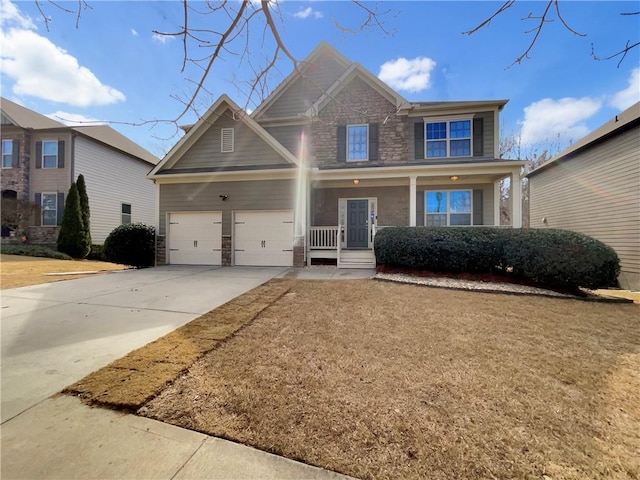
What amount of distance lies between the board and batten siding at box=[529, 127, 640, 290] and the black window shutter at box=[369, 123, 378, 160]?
26.7 feet

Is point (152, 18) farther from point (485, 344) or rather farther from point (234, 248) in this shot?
point (234, 248)

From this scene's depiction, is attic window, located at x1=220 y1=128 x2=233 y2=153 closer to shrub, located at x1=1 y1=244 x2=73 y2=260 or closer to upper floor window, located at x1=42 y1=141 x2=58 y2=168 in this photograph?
shrub, located at x1=1 y1=244 x2=73 y2=260

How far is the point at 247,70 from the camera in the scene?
14.1 feet

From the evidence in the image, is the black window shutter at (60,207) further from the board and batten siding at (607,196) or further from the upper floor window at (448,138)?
the board and batten siding at (607,196)

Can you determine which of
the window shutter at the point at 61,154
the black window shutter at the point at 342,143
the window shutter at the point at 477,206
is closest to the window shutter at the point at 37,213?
the window shutter at the point at 61,154

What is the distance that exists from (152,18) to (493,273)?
9337 millimetres

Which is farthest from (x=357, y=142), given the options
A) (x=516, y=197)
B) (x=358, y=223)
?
(x=516, y=197)

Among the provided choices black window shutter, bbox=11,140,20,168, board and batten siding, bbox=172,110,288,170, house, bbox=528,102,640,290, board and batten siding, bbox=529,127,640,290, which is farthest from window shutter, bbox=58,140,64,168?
board and batten siding, bbox=529,127,640,290

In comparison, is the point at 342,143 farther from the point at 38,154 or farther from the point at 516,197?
the point at 38,154

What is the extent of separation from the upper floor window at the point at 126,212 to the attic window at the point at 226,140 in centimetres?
1204

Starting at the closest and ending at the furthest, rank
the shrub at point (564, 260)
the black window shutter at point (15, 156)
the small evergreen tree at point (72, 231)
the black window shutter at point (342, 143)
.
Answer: the shrub at point (564, 260) < the black window shutter at point (342, 143) < the small evergreen tree at point (72, 231) < the black window shutter at point (15, 156)

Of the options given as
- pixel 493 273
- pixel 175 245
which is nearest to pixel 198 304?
pixel 175 245

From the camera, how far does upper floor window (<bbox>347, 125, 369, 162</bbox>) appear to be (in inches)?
469

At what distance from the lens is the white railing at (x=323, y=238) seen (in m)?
10.4
